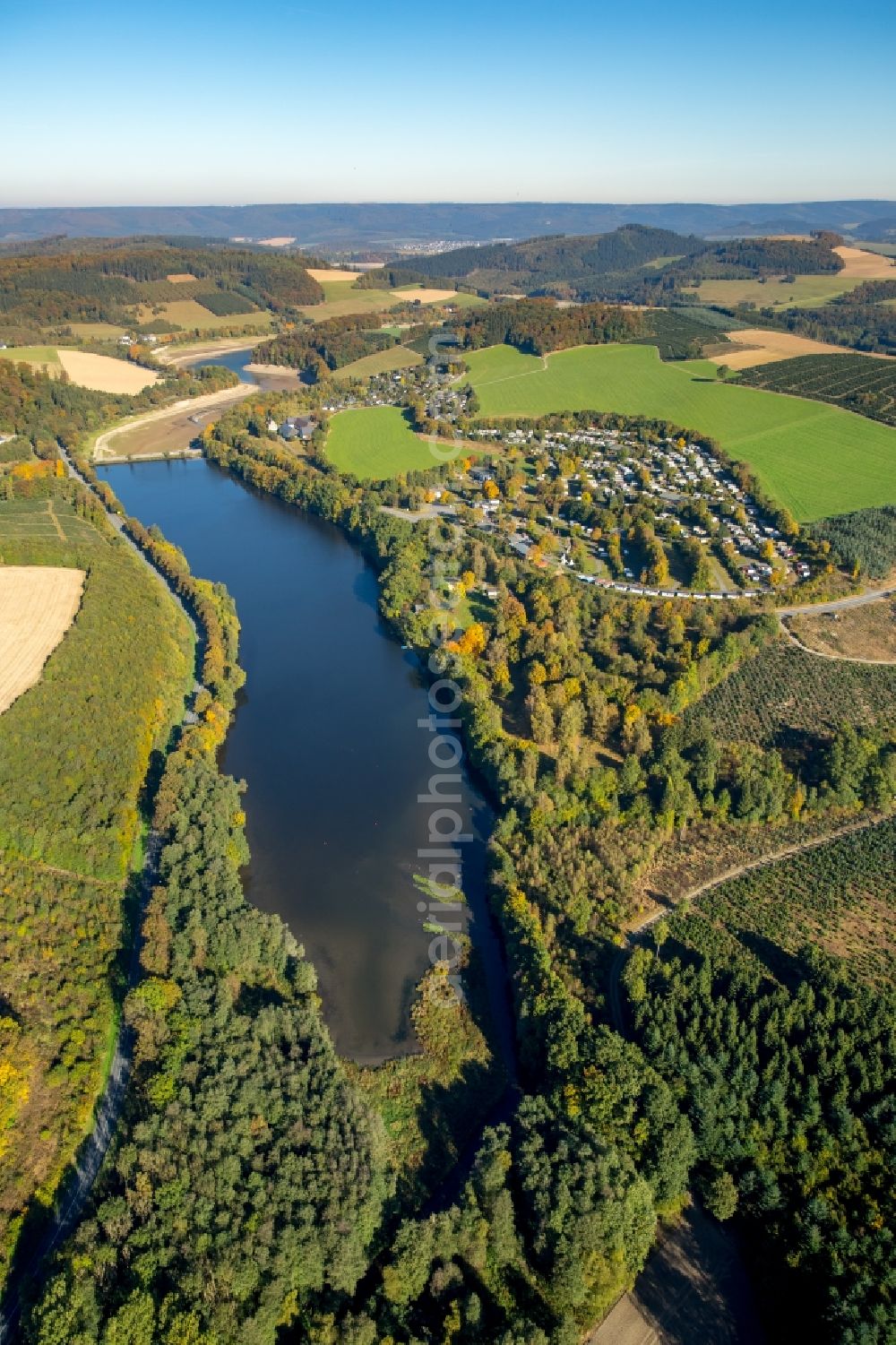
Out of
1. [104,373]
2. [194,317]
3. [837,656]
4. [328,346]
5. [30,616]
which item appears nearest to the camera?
[30,616]

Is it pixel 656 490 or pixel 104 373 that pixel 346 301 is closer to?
pixel 104 373

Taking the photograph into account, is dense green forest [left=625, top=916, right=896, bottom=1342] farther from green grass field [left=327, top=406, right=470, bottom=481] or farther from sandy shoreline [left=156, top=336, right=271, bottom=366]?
sandy shoreline [left=156, top=336, right=271, bottom=366]

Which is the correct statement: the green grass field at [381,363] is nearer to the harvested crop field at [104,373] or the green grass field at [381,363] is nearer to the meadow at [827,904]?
the harvested crop field at [104,373]

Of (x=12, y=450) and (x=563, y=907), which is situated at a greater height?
(x=12, y=450)

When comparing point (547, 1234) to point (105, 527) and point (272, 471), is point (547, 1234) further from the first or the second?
point (272, 471)

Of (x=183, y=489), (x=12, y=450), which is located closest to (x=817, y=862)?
(x=183, y=489)

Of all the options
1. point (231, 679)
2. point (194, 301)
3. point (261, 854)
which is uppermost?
point (194, 301)

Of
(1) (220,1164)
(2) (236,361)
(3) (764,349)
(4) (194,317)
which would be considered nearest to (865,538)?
(1) (220,1164)
